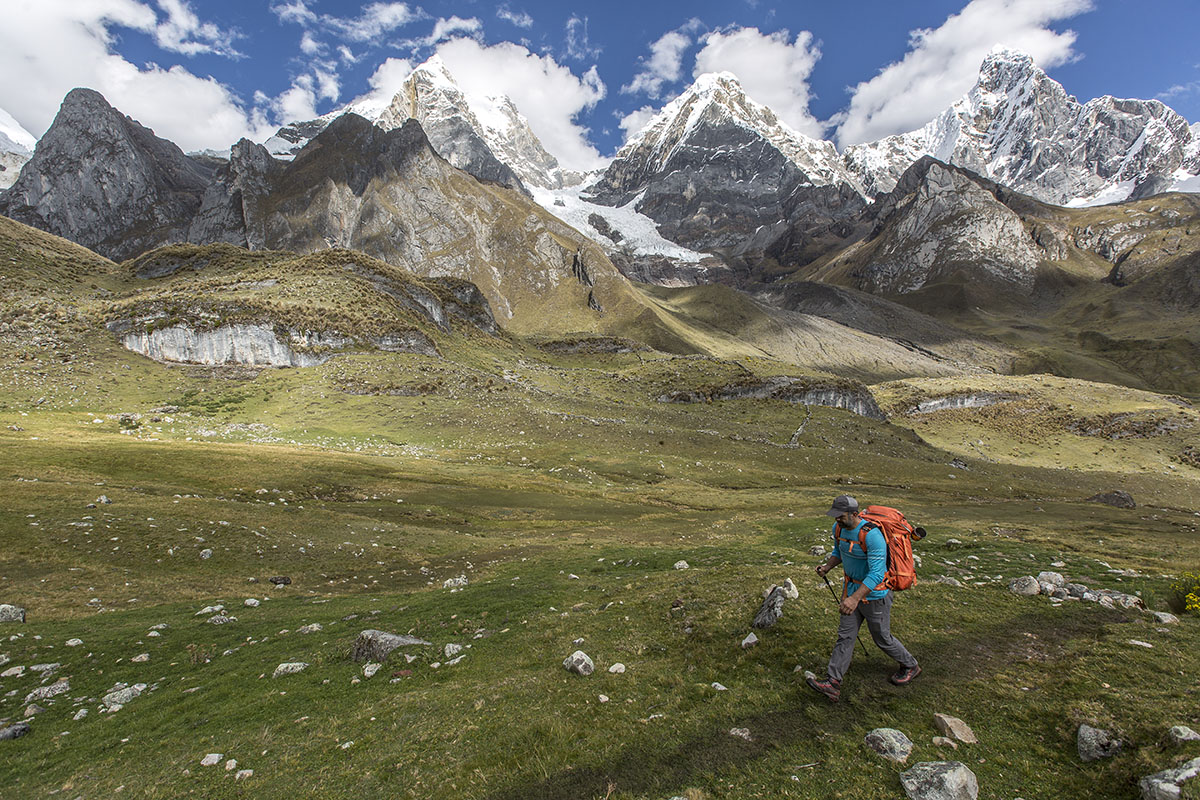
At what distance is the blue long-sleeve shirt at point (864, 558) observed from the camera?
9.89 metres

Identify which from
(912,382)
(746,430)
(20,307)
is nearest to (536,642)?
(746,430)

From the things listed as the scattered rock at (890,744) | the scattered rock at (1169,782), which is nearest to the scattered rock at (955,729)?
the scattered rock at (890,744)

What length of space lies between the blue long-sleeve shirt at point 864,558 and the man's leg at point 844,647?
1.86ft

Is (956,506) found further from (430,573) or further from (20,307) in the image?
(20,307)

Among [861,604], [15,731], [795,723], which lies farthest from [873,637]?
[15,731]

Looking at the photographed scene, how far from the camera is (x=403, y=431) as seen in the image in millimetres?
65312

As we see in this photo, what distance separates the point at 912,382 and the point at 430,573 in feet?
600

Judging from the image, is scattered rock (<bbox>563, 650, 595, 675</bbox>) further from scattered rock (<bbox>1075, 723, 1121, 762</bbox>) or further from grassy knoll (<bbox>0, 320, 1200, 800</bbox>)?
scattered rock (<bbox>1075, 723, 1121, 762</bbox>)

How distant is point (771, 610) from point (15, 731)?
52.4 feet

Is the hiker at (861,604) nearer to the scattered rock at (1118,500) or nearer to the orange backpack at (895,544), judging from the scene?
the orange backpack at (895,544)

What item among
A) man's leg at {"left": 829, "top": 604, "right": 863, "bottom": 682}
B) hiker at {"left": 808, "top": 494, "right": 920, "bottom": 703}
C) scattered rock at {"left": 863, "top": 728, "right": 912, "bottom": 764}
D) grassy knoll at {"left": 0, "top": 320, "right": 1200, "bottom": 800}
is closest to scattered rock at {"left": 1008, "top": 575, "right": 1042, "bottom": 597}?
grassy knoll at {"left": 0, "top": 320, "right": 1200, "bottom": 800}

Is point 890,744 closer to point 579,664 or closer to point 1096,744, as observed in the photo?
point 1096,744

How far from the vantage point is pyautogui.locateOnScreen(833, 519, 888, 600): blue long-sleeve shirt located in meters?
9.89

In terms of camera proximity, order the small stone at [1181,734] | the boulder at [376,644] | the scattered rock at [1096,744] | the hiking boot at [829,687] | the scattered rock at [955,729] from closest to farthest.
A: the small stone at [1181,734]
the scattered rock at [1096,744]
the scattered rock at [955,729]
the hiking boot at [829,687]
the boulder at [376,644]
